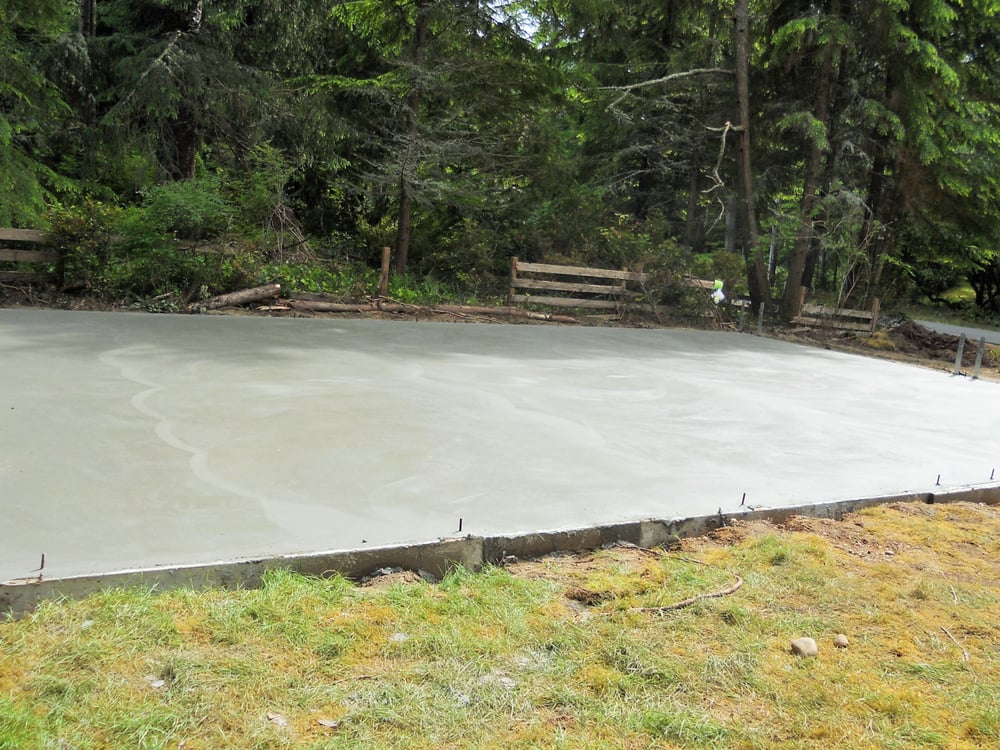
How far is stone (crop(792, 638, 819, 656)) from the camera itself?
258 centimetres

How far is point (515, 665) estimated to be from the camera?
2438 mm

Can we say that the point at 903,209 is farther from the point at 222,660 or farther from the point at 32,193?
the point at 222,660

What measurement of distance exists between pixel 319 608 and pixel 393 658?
1.31 ft

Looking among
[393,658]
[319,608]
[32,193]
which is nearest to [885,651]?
[393,658]

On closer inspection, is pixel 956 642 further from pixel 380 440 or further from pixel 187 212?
pixel 187 212

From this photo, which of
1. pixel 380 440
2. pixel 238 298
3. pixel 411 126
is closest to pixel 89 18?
pixel 411 126

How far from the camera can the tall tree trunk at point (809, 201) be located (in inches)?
622

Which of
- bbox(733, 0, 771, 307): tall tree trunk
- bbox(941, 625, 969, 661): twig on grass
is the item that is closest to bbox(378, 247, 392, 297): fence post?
bbox(733, 0, 771, 307): tall tree trunk

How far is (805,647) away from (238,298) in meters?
9.99

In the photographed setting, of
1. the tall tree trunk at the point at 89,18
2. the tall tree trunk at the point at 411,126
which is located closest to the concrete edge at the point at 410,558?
the tall tree trunk at the point at 411,126

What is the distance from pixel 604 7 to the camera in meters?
15.2

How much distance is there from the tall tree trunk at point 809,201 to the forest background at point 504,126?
0.06m

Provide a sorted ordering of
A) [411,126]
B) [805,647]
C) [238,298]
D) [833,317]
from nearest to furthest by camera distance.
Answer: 1. [805,647]
2. [238,298]
3. [411,126]
4. [833,317]

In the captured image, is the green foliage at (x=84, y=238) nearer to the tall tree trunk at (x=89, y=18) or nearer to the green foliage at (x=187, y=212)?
the green foliage at (x=187, y=212)
